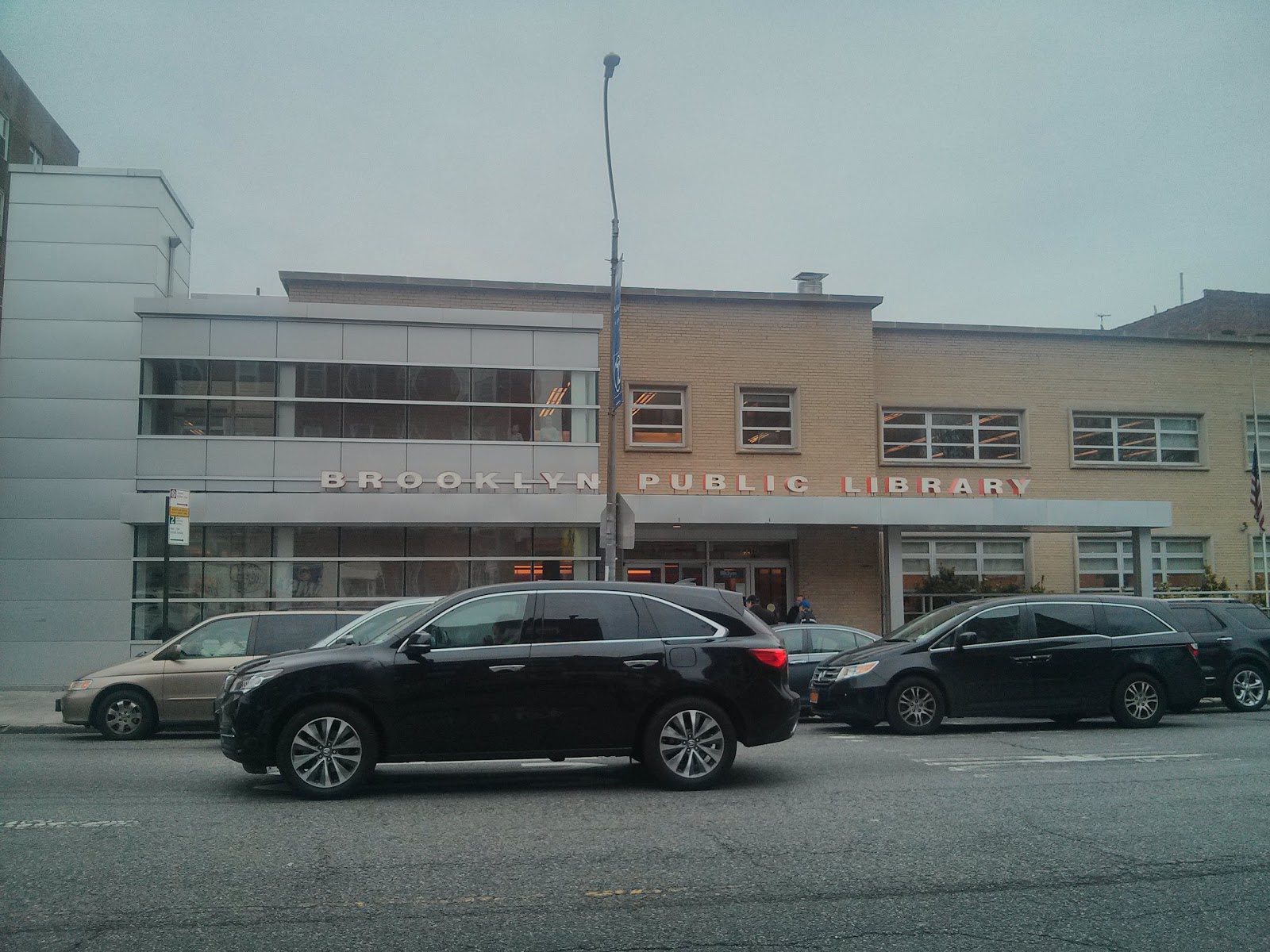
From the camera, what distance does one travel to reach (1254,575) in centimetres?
2725

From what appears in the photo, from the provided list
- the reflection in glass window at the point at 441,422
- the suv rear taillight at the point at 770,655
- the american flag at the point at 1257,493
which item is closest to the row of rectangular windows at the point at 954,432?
the american flag at the point at 1257,493

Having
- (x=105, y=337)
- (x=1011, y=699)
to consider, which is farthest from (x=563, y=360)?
(x=1011, y=699)

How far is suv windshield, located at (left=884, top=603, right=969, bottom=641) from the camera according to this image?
13898 mm

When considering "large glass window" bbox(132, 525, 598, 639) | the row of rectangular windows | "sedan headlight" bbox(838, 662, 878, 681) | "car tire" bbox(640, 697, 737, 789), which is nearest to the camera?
"car tire" bbox(640, 697, 737, 789)

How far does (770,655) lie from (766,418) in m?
15.4

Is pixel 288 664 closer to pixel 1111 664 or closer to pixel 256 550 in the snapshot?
pixel 1111 664

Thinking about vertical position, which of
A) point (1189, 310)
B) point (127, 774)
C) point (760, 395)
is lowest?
point (127, 774)

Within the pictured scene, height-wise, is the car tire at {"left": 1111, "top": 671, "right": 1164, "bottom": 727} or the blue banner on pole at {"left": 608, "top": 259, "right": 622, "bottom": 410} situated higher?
the blue banner on pole at {"left": 608, "top": 259, "right": 622, "bottom": 410}

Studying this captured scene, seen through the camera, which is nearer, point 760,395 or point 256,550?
point 256,550

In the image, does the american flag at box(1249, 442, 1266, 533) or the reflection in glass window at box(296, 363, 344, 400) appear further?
the american flag at box(1249, 442, 1266, 533)

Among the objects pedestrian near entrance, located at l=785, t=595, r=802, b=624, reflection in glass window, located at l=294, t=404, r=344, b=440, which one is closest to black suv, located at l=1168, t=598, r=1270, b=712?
pedestrian near entrance, located at l=785, t=595, r=802, b=624

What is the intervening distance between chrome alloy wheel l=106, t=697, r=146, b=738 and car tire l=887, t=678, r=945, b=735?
9.41m

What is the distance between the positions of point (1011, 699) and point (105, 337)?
58.6ft

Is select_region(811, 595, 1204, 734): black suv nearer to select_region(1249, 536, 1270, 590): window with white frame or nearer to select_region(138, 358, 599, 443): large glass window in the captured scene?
select_region(138, 358, 599, 443): large glass window
